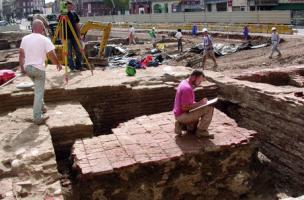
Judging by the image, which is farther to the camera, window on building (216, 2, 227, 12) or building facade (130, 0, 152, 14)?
building facade (130, 0, 152, 14)

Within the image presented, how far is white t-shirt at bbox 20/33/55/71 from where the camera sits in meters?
6.55

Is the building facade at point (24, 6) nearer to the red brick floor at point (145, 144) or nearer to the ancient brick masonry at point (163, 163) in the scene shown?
the red brick floor at point (145, 144)

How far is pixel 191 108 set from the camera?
241 inches

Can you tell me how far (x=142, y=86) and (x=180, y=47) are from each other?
14356 mm

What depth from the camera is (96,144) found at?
629cm

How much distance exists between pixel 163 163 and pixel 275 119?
2.66m

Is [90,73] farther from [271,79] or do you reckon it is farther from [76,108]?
[271,79]

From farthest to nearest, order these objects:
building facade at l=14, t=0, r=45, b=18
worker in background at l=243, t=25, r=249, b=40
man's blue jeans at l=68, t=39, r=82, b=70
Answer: building facade at l=14, t=0, r=45, b=18, worker in background at l=243, t=25, r=249, b=40, man's blue jeans at l=68, t=39, r=82, b=70

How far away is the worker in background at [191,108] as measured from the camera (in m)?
6.04

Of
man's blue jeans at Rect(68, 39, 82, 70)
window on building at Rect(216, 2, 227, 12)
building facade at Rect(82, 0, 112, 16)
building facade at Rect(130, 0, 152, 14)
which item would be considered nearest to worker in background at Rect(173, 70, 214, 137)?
man's blue jeans at Rect(68, 39, 82, 70)

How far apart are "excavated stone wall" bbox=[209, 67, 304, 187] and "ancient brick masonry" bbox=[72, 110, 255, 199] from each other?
88cm

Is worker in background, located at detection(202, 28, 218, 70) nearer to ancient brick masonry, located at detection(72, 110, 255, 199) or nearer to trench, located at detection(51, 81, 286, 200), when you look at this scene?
trench, located at detection(51, 81, 286, 200)

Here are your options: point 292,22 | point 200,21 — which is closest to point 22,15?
point 200,21

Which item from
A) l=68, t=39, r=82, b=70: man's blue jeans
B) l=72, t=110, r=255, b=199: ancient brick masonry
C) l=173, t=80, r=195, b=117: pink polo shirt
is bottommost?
l=72, t=110, r=255, b=199: ancient brick masonry
